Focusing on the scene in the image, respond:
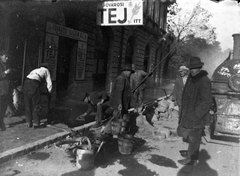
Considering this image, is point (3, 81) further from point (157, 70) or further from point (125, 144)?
point (157, 70)

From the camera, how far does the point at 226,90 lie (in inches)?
253

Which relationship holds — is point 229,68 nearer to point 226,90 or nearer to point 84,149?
point 226,90

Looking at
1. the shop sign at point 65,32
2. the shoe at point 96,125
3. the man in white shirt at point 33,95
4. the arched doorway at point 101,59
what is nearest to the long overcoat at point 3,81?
the man in white shirt at point 33,95

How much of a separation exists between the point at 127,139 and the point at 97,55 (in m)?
8.67

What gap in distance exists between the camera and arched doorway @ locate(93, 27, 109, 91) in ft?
40.1

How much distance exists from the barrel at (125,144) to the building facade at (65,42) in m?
2.82

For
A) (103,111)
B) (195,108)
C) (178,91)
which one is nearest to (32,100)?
(103,111)

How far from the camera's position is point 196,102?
4.11 meters

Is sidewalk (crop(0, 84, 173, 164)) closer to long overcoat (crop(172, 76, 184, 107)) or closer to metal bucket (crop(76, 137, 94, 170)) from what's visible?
metal bucket (crop(76, 137, 94, 170))

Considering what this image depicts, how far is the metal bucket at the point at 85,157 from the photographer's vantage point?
356cm

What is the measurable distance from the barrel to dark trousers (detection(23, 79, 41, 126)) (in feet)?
7.88

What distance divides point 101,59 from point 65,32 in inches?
170

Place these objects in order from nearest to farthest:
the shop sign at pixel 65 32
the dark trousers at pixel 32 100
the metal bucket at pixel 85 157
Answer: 1. the metal bucket at pixel 85 157
2. the dark trousers at pixel 32 100
3. the shop sign at pixel 65 32

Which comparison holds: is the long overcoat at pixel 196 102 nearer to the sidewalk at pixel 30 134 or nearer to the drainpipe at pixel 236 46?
the sidewalk at pixel 30 134
